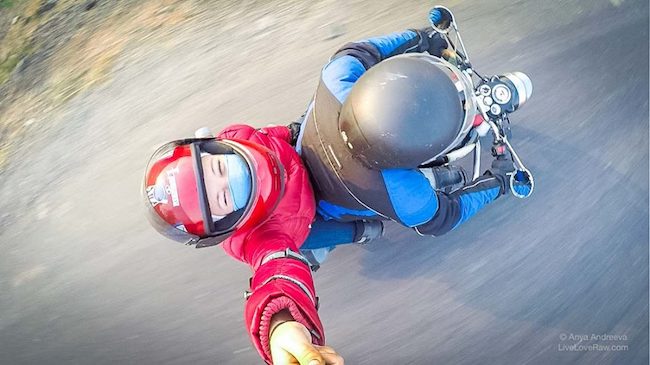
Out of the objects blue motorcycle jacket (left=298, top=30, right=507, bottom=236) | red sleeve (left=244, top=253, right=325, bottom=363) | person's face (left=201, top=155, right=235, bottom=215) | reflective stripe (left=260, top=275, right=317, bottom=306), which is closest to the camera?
red sleeve (left=244, top=253, right=325, bottom=363)

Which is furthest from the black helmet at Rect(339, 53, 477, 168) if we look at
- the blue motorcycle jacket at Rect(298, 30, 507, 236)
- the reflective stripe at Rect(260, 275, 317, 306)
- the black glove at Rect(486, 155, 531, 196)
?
the black glove at Rect(486, 155, 531, 196)

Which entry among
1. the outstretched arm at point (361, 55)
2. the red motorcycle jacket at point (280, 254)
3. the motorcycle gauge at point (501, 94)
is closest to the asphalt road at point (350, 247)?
the motorcycle gauge at point (501, 94)

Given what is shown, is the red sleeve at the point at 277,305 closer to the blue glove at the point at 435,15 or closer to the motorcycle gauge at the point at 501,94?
the motorcycle gauge at the point at 501,94

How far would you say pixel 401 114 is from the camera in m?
1.16

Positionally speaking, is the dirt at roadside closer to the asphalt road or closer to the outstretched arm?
the asphalt road

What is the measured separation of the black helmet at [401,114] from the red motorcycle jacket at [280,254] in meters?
0.26

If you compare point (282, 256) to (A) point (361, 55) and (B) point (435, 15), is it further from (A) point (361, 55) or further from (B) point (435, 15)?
(B) point (435, 15)

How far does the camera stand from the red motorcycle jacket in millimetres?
987

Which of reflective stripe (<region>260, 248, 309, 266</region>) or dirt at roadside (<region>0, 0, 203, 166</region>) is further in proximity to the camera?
dirt at roadside (<region>0, 0, 203, 166</region>)

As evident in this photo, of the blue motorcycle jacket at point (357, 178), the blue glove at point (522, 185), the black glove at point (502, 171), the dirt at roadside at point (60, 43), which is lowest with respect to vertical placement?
the blue glove at point (522, 185)

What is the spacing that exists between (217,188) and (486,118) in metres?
1.06

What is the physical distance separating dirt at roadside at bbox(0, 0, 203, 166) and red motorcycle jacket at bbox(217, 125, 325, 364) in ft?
3.06

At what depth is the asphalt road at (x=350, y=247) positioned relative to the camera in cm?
193

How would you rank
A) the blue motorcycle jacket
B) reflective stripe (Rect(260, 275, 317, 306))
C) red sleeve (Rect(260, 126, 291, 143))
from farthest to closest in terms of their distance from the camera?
1. red sleeve (Rect(260, 126, 291, 143))
2. the blue motorcycle jacket
3. reflective stripe (Rect(260, 275, 317, 306))
